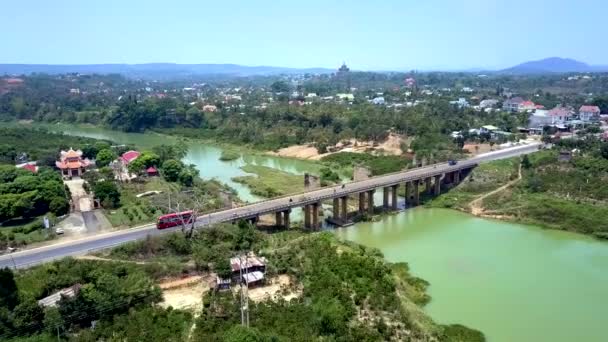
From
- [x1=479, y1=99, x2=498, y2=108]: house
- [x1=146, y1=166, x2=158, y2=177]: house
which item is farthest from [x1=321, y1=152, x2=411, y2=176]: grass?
[x1=479, y1=99, x2=498, y2=108]: house

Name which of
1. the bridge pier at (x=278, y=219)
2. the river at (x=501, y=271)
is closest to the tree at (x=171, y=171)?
the river at (x=501, y=271)

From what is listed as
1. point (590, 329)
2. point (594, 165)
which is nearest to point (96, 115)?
point (594, 165)

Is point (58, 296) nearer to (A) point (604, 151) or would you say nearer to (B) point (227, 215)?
(B) point (227, 215)

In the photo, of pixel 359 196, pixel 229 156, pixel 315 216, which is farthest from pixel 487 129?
pixel 315 216

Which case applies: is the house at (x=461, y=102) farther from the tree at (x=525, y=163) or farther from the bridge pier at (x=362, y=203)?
the bridge pier at (x=362, y=203)

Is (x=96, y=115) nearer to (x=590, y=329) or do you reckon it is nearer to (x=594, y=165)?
(x=594, y=165)

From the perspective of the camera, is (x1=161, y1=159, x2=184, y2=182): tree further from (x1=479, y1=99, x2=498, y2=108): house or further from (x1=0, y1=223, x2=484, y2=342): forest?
(x1=479, y1=99, x2=498, y2=108): house
